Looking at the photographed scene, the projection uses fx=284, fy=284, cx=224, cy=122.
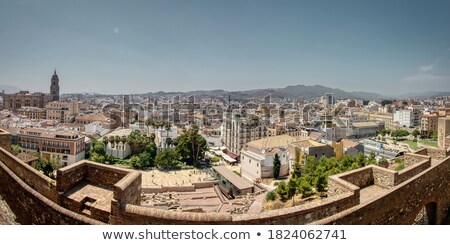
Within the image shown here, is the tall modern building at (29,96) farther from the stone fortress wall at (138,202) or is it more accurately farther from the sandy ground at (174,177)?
the sandy ground at (174,177)

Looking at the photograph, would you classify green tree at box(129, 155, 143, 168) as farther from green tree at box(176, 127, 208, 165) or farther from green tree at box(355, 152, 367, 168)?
green tree at box(355, 152, 367, 168)

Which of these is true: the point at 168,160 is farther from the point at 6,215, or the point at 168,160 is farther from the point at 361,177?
the point at 361,177

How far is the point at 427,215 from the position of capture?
349 centimetres

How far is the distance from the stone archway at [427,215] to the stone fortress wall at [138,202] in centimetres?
7

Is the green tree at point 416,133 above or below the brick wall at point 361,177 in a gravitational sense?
below

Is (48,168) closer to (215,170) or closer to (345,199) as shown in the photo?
(215,170)

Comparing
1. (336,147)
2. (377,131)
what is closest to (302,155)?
(336,147)

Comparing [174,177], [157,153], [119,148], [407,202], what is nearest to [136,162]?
[157,153]

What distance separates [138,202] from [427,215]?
3.42 metres

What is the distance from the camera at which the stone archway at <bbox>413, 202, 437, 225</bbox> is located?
3318 mm

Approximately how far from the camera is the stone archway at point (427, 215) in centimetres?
332

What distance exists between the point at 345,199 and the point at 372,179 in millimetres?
1497

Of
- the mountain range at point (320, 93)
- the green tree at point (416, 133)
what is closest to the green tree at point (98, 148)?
the mountain range at point (320, 93)

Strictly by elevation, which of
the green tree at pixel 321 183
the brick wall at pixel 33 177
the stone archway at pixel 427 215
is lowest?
the green tree at pixel 321 183
